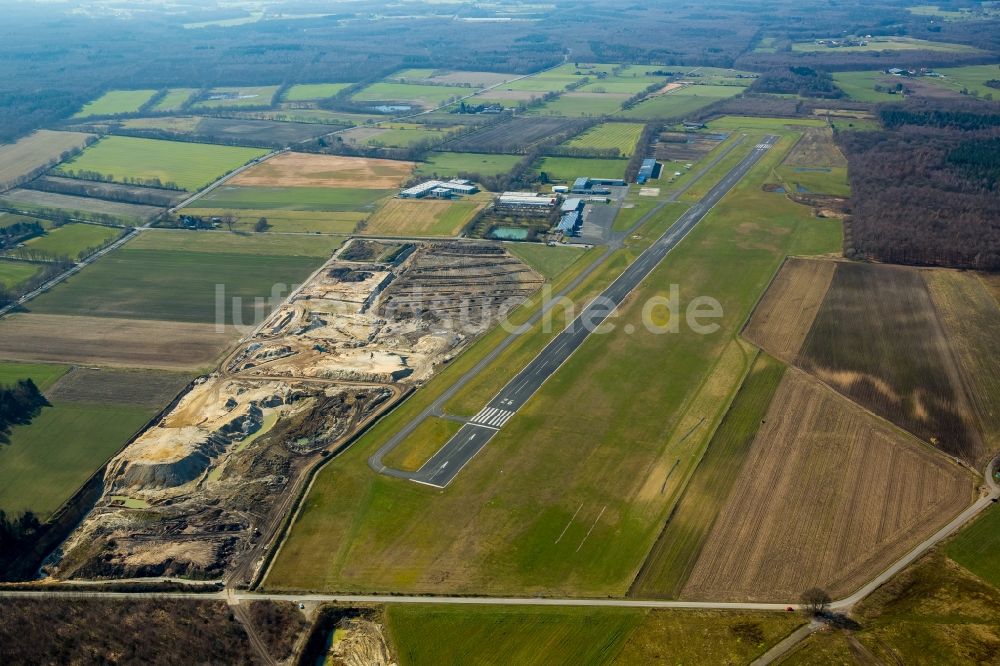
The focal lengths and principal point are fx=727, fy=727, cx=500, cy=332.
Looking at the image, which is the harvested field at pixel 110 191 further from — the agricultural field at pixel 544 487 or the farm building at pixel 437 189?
the agricultural field at pixel 544 487

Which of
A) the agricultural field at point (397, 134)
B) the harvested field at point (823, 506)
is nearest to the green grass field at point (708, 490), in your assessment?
the harvested field at point (823, 506)

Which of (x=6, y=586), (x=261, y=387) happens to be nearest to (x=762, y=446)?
(x=261, y=387)

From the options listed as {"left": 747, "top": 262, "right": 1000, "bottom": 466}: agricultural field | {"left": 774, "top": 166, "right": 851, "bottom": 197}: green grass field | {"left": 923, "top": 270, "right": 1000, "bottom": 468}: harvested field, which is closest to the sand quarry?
{"left": 747, "top": 262, "right": 1000, "bottom": 466}: agricultural field

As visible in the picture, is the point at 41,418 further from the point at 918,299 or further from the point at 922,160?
the point at 922,160

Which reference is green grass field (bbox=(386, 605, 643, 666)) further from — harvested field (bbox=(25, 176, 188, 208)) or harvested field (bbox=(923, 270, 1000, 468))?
harvested field (bbox=(25, 176, 188, 208))

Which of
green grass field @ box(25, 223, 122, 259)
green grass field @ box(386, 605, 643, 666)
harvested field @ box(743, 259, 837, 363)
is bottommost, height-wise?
green grass field @ box(386, 605, 643, 666)

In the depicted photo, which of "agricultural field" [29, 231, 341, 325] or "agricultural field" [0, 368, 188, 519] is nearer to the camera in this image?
"agricultural field" [0, 368, 188, 519]

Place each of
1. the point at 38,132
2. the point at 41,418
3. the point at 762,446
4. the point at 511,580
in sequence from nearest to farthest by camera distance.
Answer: the point at 511,580, the point at 762,446, the point at 41,418, the point at 38,132
